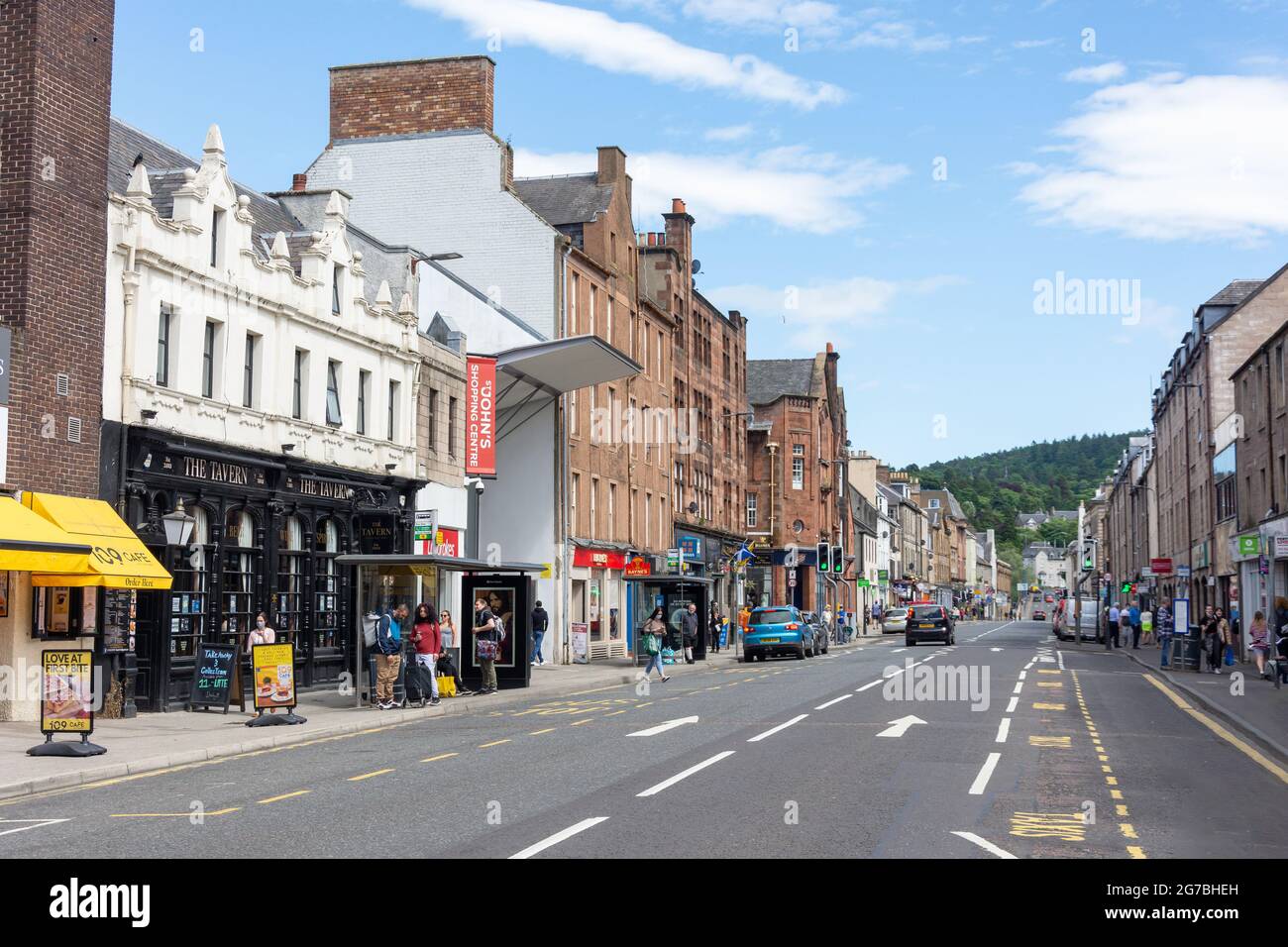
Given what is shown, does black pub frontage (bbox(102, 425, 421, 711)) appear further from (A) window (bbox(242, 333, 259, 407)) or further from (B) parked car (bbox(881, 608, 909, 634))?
(B) parked car (bbox(881, 608, 909, 634))

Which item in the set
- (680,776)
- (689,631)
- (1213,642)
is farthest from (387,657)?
(1213,642)

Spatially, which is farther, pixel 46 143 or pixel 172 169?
pixel 172 169

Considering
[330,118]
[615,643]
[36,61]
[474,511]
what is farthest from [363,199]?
[36,61]

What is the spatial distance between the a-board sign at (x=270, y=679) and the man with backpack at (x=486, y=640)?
789cm

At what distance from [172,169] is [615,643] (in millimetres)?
28075

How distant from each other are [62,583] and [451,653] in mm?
9880

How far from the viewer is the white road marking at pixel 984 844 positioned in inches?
387

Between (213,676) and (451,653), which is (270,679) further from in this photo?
(451,653)

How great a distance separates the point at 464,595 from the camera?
2977cm

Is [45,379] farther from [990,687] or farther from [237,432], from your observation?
[990,687]

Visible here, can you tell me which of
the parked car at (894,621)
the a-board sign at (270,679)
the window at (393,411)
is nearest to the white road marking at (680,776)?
the a-board sign at (270,679)
